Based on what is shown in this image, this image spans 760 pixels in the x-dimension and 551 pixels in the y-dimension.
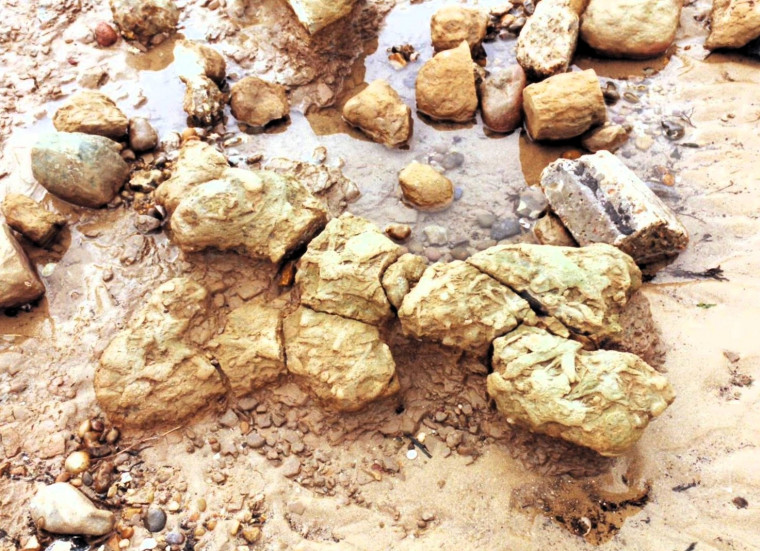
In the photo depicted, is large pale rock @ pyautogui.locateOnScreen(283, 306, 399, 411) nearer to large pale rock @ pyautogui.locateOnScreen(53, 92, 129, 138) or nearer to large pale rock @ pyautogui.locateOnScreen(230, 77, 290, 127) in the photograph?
large pale rock @ pyautogui.locateOnScreen(230, 77, 290, 127)

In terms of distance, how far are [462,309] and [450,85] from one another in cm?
214

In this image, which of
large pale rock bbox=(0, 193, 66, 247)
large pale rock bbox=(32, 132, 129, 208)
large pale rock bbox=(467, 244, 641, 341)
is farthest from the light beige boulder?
large pale rock bbox=(0, 193, 66, 247)

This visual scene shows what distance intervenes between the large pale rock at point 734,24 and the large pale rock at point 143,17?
4.60 m

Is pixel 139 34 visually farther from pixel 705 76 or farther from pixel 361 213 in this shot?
pixel 705 76

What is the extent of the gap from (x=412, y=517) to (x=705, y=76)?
4.12m

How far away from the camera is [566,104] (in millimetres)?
4121

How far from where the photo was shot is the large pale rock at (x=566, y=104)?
413 cm

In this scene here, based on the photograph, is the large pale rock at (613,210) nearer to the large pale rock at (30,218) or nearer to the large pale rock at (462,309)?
the large pale rock at (462,309)

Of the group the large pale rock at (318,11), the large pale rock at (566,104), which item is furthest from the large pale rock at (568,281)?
the large pale rock at (318,11)

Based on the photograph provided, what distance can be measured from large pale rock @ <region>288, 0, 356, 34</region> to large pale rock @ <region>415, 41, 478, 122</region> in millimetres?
805

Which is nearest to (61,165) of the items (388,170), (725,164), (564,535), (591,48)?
(388,170)

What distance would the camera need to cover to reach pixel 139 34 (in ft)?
16.6

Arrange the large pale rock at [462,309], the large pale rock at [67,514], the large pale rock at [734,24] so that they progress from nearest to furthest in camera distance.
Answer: the large pale rock at [67,514] < the large pale rock at [462,309] < the large pale rock at [734,24]

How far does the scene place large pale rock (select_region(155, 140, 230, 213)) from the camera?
12.1 ft
